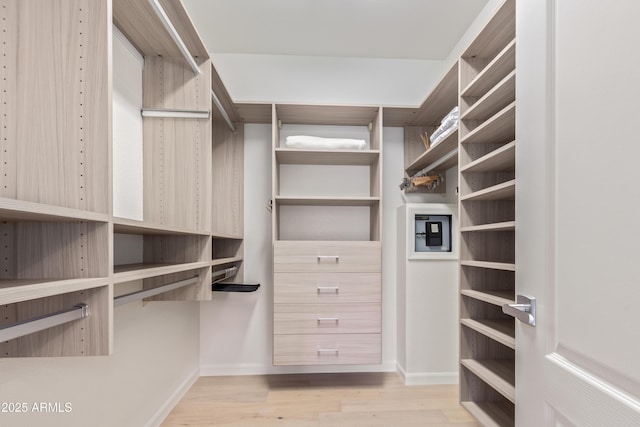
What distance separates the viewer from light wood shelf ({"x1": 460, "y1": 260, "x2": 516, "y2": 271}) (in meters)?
1.27

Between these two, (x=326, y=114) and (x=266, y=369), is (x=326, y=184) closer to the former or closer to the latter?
(x=326, y=114)

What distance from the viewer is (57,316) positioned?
78 centimetres

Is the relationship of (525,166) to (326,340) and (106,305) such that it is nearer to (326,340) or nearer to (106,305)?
(106,305)

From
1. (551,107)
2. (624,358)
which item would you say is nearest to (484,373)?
(624,358)

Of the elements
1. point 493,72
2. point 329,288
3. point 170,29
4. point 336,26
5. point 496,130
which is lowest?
point 329,288

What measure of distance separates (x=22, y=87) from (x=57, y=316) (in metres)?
0.60

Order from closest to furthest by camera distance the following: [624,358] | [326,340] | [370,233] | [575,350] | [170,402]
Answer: [624,358], [575,350], [170,402], [326,340], [370,233]

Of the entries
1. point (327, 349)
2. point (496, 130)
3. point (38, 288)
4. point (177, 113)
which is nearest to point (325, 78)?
point (177, 113)

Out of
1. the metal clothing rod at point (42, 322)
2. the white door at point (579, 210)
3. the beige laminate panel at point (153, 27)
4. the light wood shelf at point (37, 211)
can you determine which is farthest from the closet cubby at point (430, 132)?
the metal clothing rod at point (42, 322)

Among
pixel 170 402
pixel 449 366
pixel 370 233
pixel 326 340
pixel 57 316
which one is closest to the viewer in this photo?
pixel 57 316

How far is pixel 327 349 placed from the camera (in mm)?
2182

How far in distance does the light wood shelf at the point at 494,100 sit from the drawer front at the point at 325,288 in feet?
3.81

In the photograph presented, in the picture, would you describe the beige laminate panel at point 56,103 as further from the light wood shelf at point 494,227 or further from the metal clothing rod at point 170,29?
the light wood shelf at point 494,227

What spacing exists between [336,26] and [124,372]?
8.04 feet
